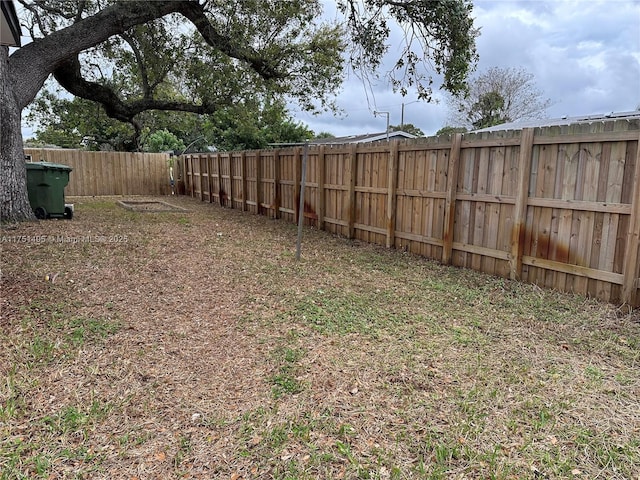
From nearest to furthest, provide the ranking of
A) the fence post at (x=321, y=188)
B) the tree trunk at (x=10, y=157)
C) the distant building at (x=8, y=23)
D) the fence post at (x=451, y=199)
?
the distant building at (x=8, y=23), the fence post at (x=451, y=199), the tree trunk at (x=10, y=157), the fence post at (x=321, y=188)

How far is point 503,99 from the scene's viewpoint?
2503 centimetres

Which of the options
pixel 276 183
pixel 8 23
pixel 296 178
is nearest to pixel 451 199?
pixel 296 178

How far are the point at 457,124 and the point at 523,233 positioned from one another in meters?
25.1

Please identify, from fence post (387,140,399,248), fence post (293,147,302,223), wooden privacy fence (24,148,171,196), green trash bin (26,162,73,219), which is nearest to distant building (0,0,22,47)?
green trash bin (26,162,73,219)

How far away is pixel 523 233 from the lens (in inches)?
176

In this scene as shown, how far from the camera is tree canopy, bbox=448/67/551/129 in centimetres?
2477

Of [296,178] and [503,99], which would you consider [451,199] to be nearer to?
[296,178]

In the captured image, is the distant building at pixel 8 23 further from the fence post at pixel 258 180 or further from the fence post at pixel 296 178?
the fence post at pixel 258 180

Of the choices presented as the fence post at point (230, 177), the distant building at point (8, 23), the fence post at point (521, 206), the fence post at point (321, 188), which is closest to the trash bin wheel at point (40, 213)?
the distant building at point (8, 23)

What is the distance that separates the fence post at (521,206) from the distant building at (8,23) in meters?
5.21

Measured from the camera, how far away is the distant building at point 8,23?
405 cm

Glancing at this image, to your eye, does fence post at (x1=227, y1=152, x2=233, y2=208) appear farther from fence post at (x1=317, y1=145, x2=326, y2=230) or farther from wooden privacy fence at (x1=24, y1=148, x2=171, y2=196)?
wooden privacy fence at (x1=24, y1=148, x2=171, y2=196)

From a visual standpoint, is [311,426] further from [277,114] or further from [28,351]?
[277,114]

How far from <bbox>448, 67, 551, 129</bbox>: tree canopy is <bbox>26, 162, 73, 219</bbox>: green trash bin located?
73.3 ft
